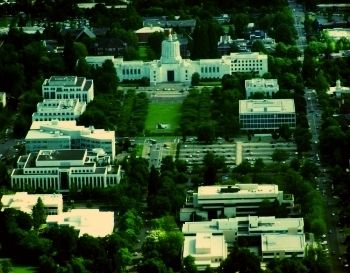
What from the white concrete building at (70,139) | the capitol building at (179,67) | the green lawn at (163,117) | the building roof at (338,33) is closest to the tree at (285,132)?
the green lawn at (163,117)

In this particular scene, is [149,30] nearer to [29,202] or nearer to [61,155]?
[61,155]

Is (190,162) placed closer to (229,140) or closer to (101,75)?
(229,140)

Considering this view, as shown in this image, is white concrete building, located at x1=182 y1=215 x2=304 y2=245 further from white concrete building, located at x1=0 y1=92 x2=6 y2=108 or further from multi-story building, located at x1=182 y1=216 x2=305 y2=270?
white concrete building, located at x1=0 y1=92 x2=6 y2=108

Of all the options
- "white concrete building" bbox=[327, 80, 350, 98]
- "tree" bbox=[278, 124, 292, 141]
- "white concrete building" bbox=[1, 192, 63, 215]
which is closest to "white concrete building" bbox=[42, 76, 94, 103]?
"tree" bbox=[278, 124, 292, 141]

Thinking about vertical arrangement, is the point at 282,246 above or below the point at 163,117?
below

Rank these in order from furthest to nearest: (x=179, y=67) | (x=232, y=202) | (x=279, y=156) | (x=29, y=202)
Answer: (x=179, y=67), (x=279, y=156), (x=29, y=202), (x=232, y=202)

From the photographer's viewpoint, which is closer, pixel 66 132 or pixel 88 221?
pixel 88 221

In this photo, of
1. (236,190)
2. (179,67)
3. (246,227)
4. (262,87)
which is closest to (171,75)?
(179,67)
